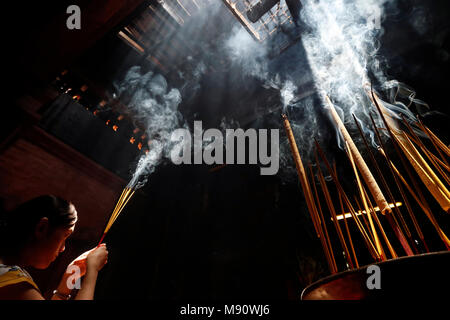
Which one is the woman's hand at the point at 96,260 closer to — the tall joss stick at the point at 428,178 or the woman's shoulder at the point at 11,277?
the woman's shoulder at the point at 11,277

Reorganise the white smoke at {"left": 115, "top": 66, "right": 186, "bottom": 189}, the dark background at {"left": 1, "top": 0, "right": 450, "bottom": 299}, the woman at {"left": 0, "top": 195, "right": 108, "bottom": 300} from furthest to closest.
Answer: the white smoke at {"left": 115, "top": 66, "right": 186, "bottom": 189} → the dark background at {"left": 1, "top": 0, "right": 450, "bottom": 299} → the woman at {"left": 0, "top": 195, "right": 108, "bottom": 300}

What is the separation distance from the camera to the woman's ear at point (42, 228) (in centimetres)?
169

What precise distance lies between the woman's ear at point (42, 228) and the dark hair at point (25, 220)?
0.02 metres

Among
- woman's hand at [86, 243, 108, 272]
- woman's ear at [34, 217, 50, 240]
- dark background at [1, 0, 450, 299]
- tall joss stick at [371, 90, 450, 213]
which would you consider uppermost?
dark background at [1, 0, 450, 299]

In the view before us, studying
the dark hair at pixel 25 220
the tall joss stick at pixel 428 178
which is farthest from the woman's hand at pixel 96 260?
the tall joss stick at pixel 428 178

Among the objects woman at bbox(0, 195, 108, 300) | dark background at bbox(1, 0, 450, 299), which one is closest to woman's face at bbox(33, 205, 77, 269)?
woman at bbox(0, 195, 108, 300)

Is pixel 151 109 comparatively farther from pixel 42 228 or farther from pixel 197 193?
pixel 42 228

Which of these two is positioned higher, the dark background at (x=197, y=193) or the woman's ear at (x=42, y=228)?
the dark background at (x=197, y=193)

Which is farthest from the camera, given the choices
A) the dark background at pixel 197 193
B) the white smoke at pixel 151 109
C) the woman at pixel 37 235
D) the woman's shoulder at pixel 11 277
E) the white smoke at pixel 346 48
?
the white smoke at pixel 151 109

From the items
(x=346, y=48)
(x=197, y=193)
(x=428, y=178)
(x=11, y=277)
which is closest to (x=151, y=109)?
(x=197, y=193)

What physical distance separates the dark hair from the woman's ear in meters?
0.02

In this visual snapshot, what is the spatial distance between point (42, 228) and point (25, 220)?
0.14 meters

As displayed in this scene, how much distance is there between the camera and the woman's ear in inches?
66.6

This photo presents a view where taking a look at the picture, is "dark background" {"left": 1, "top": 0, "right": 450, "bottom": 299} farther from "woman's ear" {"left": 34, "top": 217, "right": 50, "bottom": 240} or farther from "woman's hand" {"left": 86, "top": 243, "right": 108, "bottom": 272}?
"woman's hand" {"left": 86, "top": 243, "right": 108, "bottom": 272}
